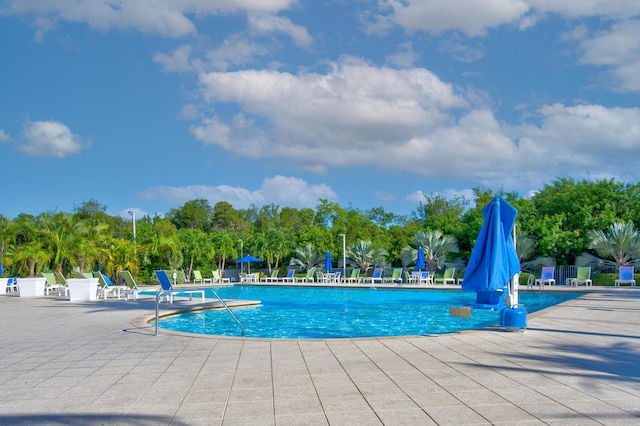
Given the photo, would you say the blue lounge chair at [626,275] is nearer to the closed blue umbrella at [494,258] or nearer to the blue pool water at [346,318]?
the blue pool water at [346,318]

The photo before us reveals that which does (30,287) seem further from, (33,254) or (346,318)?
(346,318)

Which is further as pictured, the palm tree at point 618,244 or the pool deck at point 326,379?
the palm tree at point 618,244

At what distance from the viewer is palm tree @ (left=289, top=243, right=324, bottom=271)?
33.4 meters

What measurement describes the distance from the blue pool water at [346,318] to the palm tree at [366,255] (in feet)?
37.8

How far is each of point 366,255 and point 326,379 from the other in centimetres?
2625

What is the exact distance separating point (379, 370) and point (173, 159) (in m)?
33.7

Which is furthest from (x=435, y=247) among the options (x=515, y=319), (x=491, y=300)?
(x=515, y=319)

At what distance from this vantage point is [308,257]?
33.4 meters

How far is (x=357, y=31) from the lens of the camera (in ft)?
53.5

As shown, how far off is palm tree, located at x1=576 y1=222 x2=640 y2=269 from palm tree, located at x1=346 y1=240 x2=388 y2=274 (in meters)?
11.4

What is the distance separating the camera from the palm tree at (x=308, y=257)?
3341 centimetres

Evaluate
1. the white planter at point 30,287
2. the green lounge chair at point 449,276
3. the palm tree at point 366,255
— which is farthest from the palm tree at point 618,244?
the white planter at point 30,287

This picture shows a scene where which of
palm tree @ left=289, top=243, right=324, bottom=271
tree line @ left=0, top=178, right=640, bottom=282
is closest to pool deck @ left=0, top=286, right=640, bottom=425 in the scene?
tree line @ left=0, top=178, right=640, bottom=282

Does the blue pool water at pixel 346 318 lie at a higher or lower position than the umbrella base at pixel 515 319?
lower
